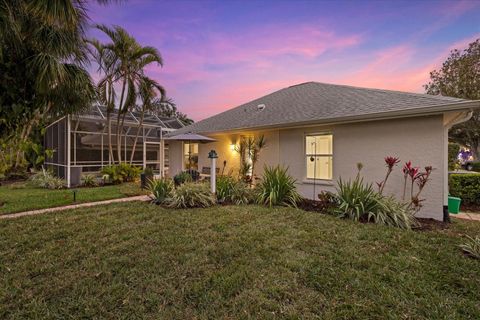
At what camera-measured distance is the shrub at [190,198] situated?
687cm

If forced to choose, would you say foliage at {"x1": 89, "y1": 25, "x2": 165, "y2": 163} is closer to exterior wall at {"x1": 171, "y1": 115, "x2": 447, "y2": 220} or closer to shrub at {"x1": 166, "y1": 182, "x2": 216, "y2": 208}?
shrub at {"x1": 166, "y1": 182, "x2": 216, "y2": 208}

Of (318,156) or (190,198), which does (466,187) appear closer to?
(318,156)

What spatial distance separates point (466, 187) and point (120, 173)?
15.3 meters

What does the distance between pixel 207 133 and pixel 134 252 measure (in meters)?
8.39

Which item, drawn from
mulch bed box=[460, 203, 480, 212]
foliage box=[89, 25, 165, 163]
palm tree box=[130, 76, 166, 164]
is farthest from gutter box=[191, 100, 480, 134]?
foliage box=[89, 25, 165, 163]

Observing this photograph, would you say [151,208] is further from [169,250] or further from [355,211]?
[355,211]

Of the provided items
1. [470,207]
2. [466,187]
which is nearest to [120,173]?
[466,187]

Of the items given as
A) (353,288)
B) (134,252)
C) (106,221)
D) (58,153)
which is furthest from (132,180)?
(353,288)

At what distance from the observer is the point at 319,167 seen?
864 cm

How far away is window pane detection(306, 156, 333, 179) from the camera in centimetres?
844

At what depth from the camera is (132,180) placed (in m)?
13.2

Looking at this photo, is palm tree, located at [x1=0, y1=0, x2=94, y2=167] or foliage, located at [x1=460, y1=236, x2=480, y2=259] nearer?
foliage, located at [x1=460, y1=236, x2=480, y2=259]

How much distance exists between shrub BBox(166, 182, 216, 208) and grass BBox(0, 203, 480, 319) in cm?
156

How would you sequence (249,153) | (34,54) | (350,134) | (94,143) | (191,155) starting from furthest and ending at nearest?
(94,143), (191,155), (249,153), (350,134), (34,54)
